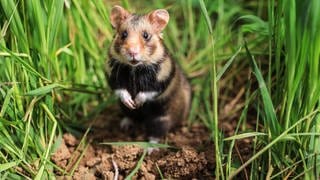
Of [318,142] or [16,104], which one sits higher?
[16,104]

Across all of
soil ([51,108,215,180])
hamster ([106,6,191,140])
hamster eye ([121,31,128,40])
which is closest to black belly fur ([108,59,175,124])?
hamster ([106,6,191,140])

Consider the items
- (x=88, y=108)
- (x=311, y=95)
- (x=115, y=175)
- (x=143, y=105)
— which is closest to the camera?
(x=311, y=95)

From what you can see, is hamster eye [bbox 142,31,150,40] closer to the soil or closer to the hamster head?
the hamster head

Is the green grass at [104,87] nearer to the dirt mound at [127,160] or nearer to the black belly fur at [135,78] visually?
the dirt mound at [127,160]

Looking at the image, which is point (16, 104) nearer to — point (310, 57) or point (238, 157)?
point (238, 157)

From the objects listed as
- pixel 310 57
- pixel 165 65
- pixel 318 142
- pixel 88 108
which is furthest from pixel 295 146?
pixel 88 108

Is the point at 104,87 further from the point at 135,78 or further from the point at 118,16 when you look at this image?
the point at 118,16
